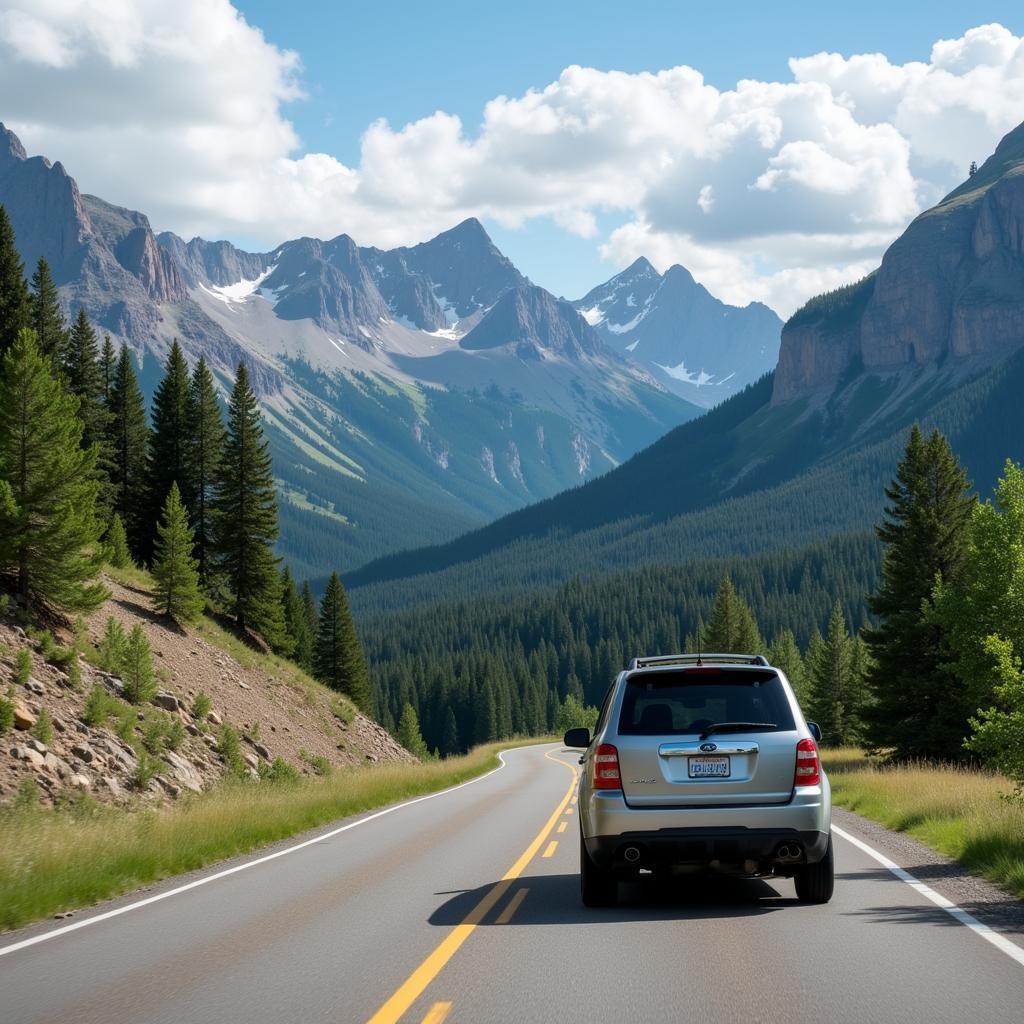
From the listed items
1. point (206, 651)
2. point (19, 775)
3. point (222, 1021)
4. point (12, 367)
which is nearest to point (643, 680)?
point (222, 1021)

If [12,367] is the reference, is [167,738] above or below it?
below

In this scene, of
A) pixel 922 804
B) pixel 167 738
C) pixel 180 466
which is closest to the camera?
pixel 922 804

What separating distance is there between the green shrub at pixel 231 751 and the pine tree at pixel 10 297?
78.4 ft

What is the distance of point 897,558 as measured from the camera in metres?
36.1

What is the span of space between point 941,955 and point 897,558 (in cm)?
2899

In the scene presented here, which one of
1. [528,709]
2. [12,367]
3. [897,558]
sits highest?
[12,367]

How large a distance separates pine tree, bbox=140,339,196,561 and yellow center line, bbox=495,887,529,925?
43.4 meters

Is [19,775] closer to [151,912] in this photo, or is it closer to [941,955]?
[151,912]

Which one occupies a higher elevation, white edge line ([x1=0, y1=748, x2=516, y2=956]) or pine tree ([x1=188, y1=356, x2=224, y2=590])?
pine tree ([x1=188, y1=356, x2=224, y2=590])

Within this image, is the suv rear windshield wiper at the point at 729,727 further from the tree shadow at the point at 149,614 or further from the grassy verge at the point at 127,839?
the tree shadow at the point at 149,614

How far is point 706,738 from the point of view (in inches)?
413

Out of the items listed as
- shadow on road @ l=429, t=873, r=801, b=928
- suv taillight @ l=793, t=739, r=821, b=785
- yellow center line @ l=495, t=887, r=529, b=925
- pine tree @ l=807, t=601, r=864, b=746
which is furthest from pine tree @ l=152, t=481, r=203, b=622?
pine tree @ l=807, t=601, r=864, b=746

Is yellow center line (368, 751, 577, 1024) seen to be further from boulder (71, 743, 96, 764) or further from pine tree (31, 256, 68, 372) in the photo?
pine tree (31, 256, 68, 372)

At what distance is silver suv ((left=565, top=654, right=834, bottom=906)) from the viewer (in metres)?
10.3
